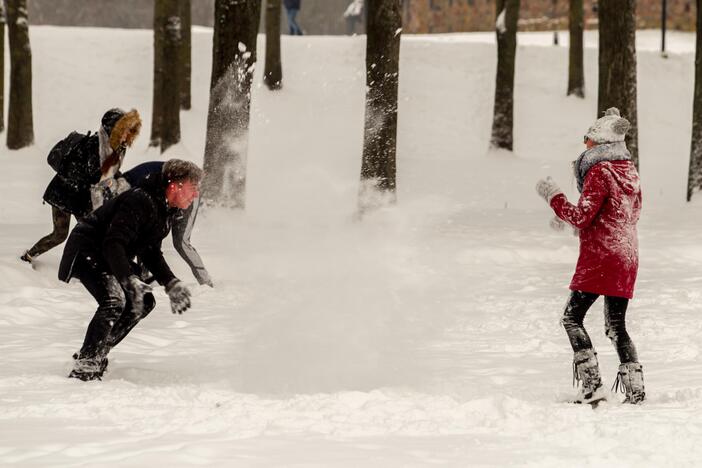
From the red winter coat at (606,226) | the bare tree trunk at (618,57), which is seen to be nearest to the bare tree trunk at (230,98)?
the bare tree trunk at (618,57)

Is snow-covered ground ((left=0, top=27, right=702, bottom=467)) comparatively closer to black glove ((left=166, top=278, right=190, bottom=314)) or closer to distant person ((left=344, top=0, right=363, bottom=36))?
black glove ((left=166, top=278, right=190, bottom=314))

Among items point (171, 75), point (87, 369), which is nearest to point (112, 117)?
point (87, 369)

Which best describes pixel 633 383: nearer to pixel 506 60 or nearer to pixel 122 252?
pixel 122 252

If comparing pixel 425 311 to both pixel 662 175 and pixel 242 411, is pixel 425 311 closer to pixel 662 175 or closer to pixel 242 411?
pixel 242 411

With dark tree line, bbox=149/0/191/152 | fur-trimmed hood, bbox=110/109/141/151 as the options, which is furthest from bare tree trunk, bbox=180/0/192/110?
fur-trimmed hood, bbox=110/109/141/151

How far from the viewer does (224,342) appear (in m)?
8.70

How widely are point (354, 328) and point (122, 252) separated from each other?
312 cm

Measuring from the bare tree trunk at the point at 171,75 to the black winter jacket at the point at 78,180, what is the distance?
386 inches

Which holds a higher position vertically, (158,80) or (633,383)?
(158,80)

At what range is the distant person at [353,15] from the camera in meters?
35.1

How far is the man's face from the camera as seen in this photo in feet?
21.0

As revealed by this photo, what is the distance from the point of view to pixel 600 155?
20.7 feet

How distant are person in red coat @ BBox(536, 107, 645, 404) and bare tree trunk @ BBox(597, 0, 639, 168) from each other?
820 cm

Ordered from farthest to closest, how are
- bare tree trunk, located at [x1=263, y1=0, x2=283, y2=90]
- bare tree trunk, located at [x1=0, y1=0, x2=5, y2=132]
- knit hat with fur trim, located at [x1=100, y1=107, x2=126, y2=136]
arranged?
bare tree trunk, located at [x1=263, y1=0, x2=283, y2=90] → bare tree trunk, located at [x1=0, y1=0, x2=5, y2=132] → knit hat with fur trim, located at [x1=100, y1=107, x2=126, y2=136]
